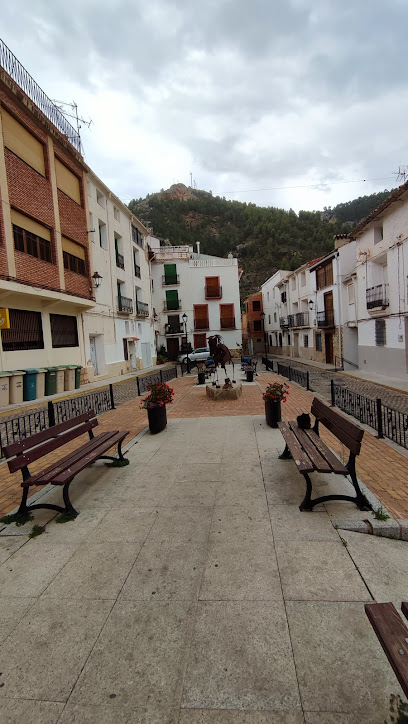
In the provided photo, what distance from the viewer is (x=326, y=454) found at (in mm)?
3928

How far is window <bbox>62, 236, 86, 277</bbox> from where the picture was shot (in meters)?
16.5

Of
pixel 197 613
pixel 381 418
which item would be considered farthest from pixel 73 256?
pixel 197 613

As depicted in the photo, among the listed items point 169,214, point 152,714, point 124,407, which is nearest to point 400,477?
point 152,714

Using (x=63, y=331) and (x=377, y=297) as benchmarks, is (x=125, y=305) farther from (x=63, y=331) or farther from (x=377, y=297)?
(x=377, y=297)

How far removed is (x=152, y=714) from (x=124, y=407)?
364 inches

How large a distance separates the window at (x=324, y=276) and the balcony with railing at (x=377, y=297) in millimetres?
6493

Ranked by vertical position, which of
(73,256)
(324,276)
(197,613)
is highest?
(73,256)

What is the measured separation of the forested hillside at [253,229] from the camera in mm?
62719

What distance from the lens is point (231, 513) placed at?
3.60 metres

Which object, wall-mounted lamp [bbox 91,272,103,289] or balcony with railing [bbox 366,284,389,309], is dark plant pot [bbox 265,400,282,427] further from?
wall-mounted lamp [bbox 91,272,103,289]

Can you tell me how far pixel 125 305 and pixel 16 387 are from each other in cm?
1311

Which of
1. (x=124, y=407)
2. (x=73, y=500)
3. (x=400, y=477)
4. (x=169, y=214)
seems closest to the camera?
(x=73, y=500)

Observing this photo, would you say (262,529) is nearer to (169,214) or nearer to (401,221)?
(401,221)

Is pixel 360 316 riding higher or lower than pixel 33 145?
lower
